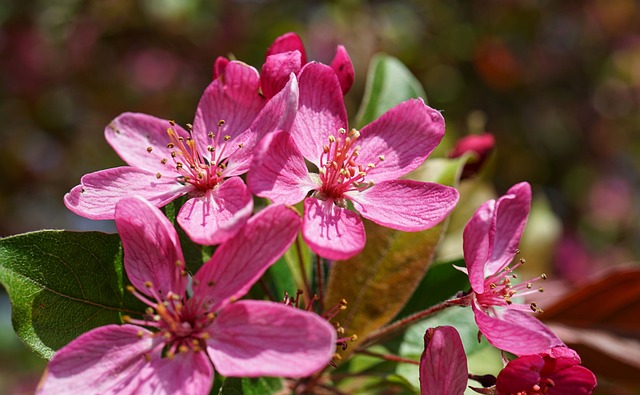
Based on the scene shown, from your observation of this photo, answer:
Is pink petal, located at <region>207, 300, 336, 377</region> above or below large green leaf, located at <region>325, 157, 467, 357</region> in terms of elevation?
above

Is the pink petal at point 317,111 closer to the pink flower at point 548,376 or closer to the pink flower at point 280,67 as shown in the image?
the pink flower at point 280,67

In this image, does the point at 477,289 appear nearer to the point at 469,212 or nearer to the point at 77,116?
the point at 469,212

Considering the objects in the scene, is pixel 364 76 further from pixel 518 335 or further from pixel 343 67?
pixel 518 335

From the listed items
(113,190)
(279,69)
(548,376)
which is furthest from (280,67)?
(548,376)

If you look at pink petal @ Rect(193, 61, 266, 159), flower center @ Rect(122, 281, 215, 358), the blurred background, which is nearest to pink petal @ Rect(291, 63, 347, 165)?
pink petal @ Rect(193, 61, 266, 159)


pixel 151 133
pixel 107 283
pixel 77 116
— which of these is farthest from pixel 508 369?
pixel 77 116

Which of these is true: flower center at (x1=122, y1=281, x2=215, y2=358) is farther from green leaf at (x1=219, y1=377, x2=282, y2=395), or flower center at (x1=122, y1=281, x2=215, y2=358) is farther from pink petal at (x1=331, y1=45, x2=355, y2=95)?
pink petal at (x1=331, y1=45, x2=355, y2=95)
